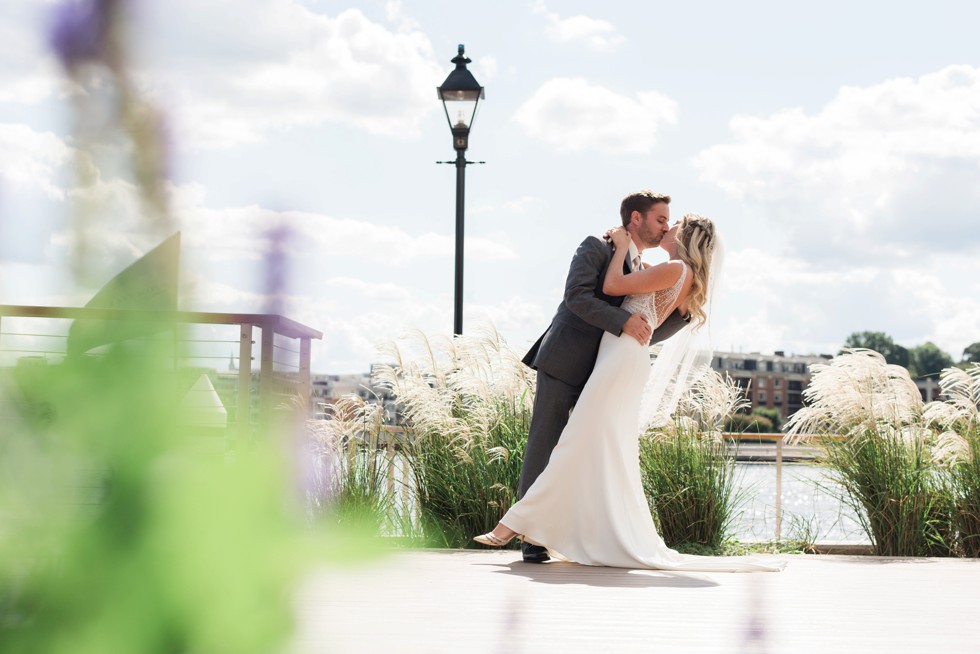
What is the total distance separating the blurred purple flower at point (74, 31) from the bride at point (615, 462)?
4.44m

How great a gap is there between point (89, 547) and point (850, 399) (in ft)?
20.5

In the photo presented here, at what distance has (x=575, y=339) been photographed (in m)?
5.06

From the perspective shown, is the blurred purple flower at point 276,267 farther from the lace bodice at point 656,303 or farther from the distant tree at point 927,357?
the distant tree at point 927,357

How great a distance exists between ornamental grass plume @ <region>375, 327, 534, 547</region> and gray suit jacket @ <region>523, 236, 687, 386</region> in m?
0.89

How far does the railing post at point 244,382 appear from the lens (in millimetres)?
490

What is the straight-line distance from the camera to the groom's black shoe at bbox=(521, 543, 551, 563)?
486 centimetres

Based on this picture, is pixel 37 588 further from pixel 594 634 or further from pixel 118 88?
pixel 594 634

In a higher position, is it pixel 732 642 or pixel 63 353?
pixel 63 353

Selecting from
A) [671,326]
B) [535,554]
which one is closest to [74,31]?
[535,554]

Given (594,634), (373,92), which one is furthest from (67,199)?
(594,634)

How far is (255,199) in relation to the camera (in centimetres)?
49

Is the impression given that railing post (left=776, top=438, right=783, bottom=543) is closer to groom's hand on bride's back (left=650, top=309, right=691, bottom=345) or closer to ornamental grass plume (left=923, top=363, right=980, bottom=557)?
ornamental grass plume (left=923, top=363, right=980, bottom=557)

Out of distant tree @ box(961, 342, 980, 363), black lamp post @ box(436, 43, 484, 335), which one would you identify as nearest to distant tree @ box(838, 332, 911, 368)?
distant tree @ box(961, 342, 980, 363)

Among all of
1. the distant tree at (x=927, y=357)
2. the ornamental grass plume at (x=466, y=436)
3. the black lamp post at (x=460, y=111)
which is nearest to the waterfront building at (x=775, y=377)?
the distant tree at (x=927, y=357)
